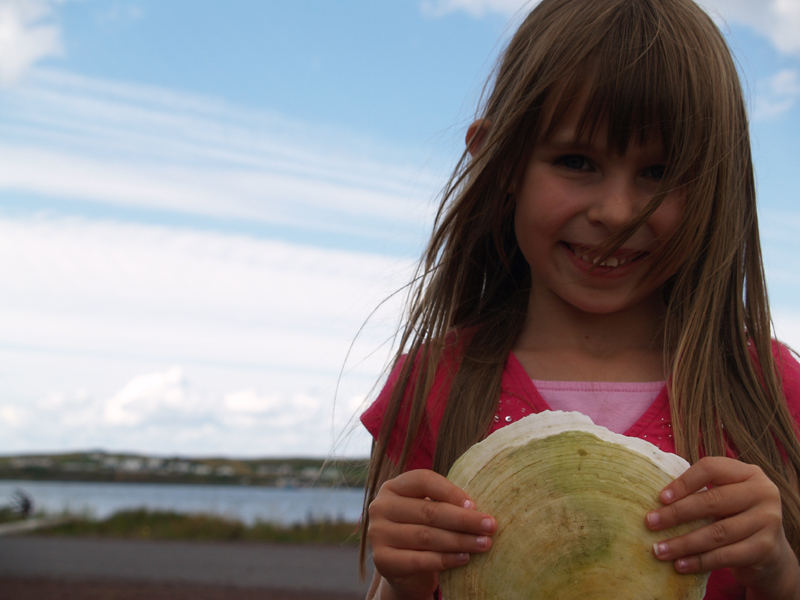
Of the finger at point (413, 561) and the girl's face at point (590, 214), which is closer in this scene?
the finger at point (413, 561)

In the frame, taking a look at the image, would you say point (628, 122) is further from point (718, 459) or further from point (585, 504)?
point (585, 504)

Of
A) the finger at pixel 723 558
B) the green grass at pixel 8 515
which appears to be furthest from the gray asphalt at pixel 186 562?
the finger at pixel 723 558

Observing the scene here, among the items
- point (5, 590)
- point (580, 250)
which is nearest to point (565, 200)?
point (580, 250)

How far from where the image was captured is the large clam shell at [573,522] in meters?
1.38

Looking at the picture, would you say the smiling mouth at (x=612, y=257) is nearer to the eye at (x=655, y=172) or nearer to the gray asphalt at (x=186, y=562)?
the eye at (x=655, y=172)

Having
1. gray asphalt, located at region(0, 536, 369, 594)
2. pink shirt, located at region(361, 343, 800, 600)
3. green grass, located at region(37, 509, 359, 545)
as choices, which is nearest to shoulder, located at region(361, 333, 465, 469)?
pink shirt, located at region(361, 343, 800, 600)

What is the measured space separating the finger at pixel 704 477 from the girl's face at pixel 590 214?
68 centimetres

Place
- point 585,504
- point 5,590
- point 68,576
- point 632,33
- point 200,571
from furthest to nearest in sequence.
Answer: point 200,571 → point 68,576 → point 5,590 → point 632,33 → point 585,504

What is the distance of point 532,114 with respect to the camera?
81.0 inches

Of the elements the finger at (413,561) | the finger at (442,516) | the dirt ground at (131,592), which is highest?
the finger at (442,516)

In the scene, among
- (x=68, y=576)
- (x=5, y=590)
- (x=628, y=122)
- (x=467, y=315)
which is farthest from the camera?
(x=68, y=576)

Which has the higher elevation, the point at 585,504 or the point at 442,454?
the point at 442,454

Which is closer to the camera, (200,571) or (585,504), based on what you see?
(585,504)

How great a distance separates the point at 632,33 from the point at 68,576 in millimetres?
10698
